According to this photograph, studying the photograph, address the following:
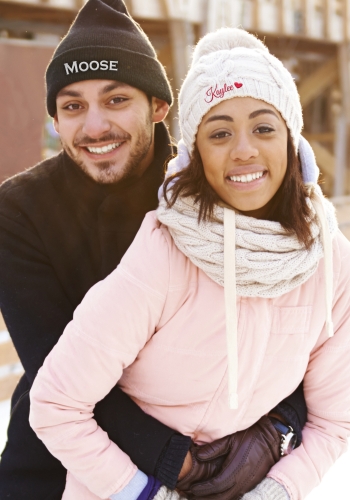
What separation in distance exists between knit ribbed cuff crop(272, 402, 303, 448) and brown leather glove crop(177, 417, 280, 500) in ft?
0.28

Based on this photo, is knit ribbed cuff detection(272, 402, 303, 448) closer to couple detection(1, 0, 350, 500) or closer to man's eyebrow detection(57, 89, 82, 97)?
couple detection(1, 0, 350, 500)

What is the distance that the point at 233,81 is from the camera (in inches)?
46.9

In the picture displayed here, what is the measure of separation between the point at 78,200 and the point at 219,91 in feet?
1.95

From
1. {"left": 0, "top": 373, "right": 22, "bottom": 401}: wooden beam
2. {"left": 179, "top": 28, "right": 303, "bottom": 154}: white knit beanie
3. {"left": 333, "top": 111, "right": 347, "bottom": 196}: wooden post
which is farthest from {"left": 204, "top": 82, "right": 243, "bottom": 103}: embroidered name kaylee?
{"left": 333, "top": 111, "right": 347, "bottom": 196}: wooden post

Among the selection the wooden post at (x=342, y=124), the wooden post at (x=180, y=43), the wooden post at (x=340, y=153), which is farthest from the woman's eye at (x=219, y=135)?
the wooden post at (x=340, y=153)

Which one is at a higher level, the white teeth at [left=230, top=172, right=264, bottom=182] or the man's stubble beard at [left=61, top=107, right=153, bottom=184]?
the man's stubble beard at [left=61, top=107, right=153, bottom=184]

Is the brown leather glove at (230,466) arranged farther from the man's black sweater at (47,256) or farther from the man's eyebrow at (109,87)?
the man's eyebrow at (109,87)

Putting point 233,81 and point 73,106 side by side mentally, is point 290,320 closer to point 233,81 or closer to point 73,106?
point 233,81

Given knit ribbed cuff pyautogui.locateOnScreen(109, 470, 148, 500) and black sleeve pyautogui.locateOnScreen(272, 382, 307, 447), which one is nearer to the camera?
knit ribbed cuff pyautogui.locateOnScreen(109, 470, 148, 500)

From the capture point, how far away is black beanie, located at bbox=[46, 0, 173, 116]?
5.30 feet

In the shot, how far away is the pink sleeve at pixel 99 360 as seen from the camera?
1.15 meters

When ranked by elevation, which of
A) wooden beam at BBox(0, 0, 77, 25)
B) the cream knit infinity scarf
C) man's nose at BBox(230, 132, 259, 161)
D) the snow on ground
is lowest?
the snow on ground

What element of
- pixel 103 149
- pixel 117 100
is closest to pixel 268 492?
pixel 103 149

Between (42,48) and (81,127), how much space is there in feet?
10.4
